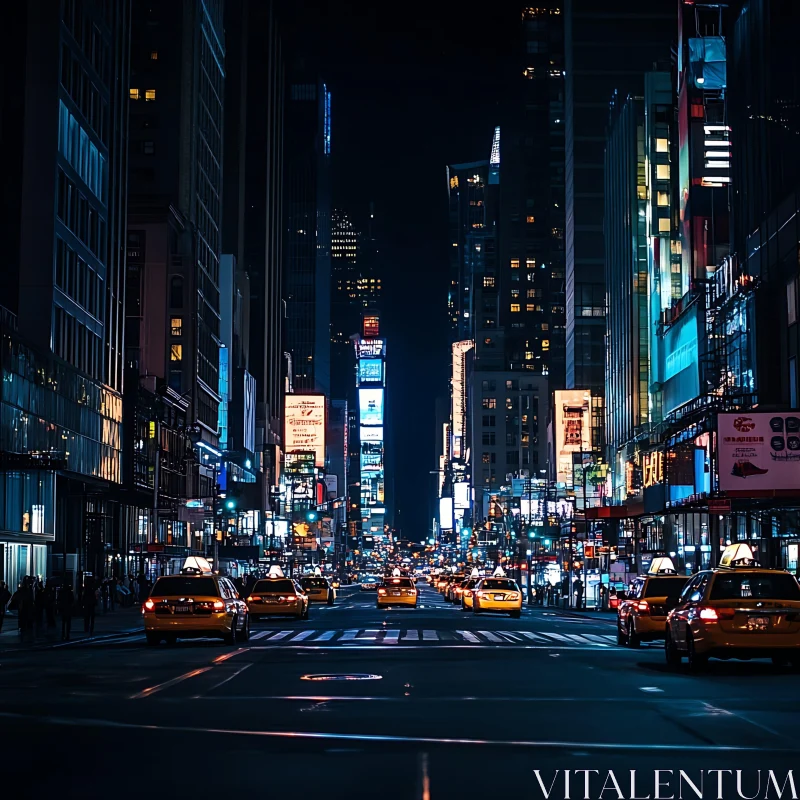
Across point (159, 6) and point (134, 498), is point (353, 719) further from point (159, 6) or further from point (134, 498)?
point (159, 6)

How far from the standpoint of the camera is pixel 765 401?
66500 mm

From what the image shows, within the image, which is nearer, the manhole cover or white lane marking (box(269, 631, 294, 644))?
the manhole cover

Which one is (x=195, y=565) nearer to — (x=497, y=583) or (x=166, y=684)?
(x=497, y=583)

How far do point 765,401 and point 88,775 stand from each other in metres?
58.9

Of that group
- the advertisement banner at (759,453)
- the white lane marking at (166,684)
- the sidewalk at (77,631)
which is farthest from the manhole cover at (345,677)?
the advertisement banner at (759,453)

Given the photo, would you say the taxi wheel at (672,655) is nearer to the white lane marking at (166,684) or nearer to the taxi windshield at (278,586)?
the white lane marking at (166,684)

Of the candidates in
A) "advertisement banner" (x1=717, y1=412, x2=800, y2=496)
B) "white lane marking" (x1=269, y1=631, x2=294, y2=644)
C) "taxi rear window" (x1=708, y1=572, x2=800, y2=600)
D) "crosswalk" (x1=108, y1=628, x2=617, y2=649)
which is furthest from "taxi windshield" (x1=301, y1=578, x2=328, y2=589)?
"taxi rear window" (x1=708, y1=572, x2=800, y2=600)

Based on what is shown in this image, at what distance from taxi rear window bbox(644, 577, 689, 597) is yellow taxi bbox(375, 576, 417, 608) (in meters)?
37.8

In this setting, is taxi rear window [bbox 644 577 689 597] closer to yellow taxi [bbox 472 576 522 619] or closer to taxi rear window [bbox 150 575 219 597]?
taxi rear window [bbox 150 575 219 597]

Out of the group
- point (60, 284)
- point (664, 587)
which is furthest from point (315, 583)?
point (664, 587)

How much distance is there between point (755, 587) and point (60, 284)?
190ft

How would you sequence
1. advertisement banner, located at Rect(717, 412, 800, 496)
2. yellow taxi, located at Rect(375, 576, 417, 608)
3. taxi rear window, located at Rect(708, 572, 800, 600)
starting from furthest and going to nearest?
yellow taxi, located at Rect(375, 576, 417, 608), advertisement banner, located at Rect(717, 412, 800, 496), taxi rear window, located at Rect(708, 572, 800, 600)

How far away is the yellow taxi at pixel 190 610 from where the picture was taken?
34.0m

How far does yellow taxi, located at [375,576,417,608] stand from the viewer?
2803 inches
